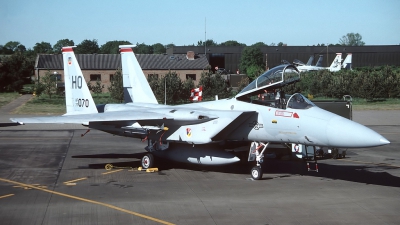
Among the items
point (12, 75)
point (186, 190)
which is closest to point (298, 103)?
point (186, 190)

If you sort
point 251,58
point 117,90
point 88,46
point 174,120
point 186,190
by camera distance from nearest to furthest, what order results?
point 186,190
point 174,120
point 117,90
point 251,58
point 88,46

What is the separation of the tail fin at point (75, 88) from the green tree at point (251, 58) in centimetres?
5503

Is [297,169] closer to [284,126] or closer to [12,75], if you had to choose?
[284,126]

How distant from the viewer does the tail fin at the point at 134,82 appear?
66.0 feet

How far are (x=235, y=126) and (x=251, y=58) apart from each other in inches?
2314

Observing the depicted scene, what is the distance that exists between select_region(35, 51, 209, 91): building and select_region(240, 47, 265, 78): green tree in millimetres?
17253

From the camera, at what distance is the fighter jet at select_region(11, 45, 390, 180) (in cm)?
1337

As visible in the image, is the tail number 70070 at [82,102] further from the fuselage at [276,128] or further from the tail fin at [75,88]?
the fuselage at [276,128]

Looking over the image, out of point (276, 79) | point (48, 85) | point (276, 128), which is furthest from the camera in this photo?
point (48, 85)

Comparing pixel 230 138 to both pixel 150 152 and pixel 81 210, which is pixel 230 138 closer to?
pixel 150 152

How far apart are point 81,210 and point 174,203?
2.21 metres

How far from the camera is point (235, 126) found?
15.2 metres

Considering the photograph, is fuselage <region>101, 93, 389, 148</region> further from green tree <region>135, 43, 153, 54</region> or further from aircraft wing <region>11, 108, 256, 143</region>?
green tree <region>135, 43, 153, 54</region>

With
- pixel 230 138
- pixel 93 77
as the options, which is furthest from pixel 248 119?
pixel 93 77
